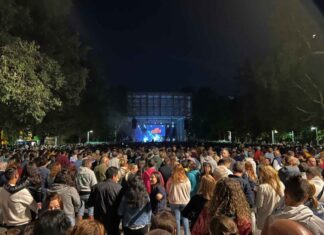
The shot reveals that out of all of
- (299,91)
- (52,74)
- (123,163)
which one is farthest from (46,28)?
(299,91)

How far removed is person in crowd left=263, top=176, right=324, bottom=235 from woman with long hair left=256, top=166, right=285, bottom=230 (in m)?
2.82

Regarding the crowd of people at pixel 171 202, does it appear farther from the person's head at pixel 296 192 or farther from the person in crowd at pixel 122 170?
the person in crowd at pixel 122 170

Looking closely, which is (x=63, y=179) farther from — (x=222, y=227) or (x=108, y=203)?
(x=222, y=227)

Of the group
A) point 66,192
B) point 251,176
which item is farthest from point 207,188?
point 251,176

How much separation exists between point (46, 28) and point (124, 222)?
17895 mm

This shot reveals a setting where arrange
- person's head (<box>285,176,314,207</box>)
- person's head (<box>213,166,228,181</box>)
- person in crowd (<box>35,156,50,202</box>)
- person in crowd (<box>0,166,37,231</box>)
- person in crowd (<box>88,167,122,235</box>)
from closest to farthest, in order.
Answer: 1. person's head (<box>285,176,314,207</box>)
2. person in crowd (<box>0,166,37,231</box>)
3. person in crowd (<box>88,167,122,235</box>)
4. person's head (<box>213,166,228,181</box>)
5. person in crowd (<box>35,156,50,202</box>)

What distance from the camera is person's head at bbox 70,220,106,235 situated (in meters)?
3.62

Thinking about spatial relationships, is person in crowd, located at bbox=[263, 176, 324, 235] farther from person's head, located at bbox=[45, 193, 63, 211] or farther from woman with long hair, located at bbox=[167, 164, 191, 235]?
woman with long hair, located at bbox=[167, 164, 191, 235]

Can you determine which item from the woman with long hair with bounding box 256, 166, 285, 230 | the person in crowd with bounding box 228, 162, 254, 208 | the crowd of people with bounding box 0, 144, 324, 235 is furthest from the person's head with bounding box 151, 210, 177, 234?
the person in crowd with bounding box 228, 162, 254, 208

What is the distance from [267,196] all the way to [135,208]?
7.00 feet

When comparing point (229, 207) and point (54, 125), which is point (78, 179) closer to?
point (229, 207)

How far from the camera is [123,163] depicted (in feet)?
38.7

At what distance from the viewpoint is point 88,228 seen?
11.9 ft

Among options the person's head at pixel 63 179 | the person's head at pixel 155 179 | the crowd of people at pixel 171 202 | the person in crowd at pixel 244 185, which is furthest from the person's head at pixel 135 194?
the person in crowd at pixel 244 185
